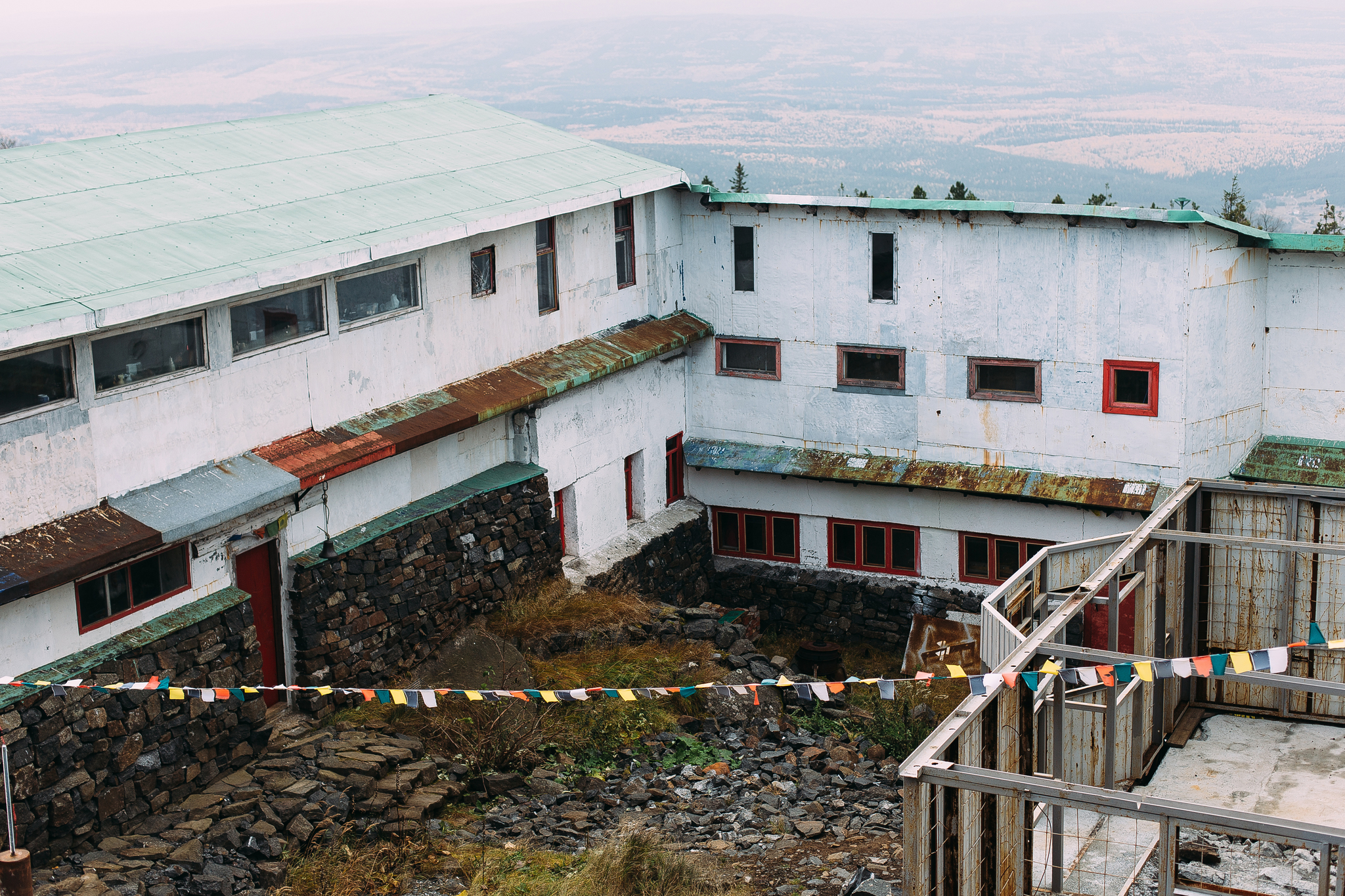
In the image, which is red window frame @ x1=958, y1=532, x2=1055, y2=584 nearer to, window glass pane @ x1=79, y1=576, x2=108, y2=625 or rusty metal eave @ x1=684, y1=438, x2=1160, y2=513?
rusty metal eave @ x1=684, y1=438, x2=1160, y2=513

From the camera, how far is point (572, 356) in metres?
18.3

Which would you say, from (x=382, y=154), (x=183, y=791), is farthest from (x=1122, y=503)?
(x=183, y=791)

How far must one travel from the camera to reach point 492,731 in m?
13.9

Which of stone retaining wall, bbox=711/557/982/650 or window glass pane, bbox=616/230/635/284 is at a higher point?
window glass pane, bbox=616/230/635/284

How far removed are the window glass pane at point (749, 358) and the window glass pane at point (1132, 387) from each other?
500 cm

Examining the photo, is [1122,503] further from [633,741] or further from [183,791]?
[183,791]

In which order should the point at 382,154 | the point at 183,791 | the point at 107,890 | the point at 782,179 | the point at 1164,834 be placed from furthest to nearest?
the point at 782,179 → the point at 382,154 → the point at 183,791 → the point at 107,890 → the point at 1164,834

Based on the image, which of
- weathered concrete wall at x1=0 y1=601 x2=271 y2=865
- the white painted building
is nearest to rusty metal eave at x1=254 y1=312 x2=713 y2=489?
the white painted building

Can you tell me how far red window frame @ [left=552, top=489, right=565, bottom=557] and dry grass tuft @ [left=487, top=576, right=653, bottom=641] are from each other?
893 mm

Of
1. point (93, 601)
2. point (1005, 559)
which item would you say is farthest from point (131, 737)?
point (1005, 559)

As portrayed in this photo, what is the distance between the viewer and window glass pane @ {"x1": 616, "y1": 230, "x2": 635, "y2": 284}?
19.8m

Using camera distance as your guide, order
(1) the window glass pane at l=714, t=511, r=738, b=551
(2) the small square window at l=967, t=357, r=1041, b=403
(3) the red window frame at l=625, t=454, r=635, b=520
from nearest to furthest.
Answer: (2) the small square window at l=967, t=357, r=1041, b=403 → (3) the red window frame at l=625, t=454, r=635, b=520 → (1) the window glass pane at l=714, t=511, r=738, b=551

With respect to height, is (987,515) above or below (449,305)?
below

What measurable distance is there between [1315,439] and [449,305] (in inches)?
459
